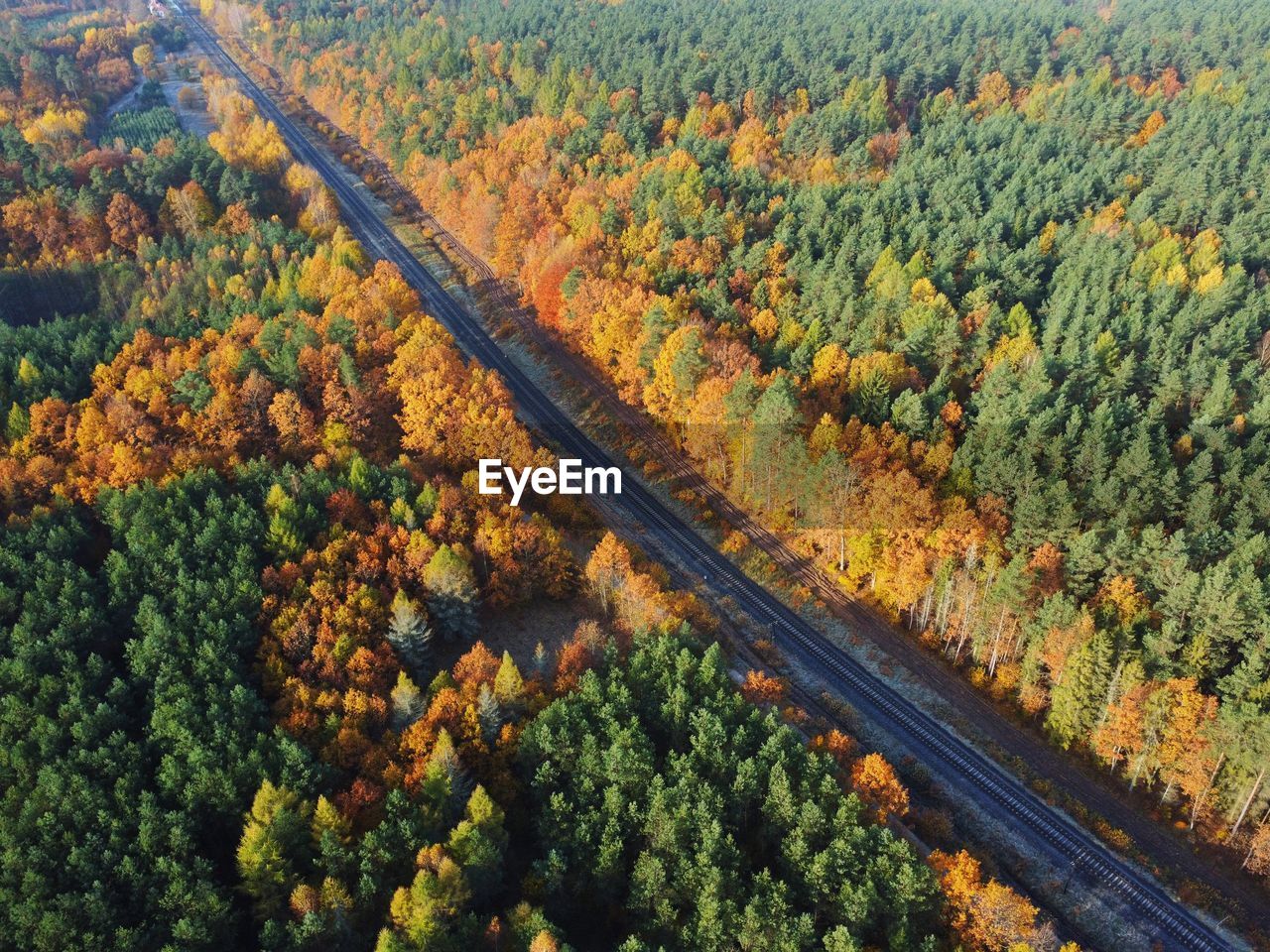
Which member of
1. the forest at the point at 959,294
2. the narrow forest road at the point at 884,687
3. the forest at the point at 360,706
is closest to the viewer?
the forest at the point at 360,706

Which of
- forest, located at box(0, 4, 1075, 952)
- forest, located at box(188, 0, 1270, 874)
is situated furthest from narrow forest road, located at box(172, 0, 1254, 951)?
forest, located at box(0, 4, 1075, 952)

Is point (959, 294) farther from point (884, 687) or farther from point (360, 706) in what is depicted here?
point (360, 706)

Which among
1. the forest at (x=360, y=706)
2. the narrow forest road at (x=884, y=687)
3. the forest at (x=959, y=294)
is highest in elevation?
the forest at (x=959, y=294)

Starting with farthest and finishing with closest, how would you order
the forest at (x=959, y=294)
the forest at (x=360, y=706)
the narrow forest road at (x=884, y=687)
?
the forest at (x=959, y=294) < the narrow forest road at (x=884, y=687) < the forest at (x=360, y=706)

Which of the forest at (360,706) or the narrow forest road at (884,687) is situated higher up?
the forest at (360,706)

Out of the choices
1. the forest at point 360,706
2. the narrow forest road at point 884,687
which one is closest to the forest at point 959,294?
the narrow forest road at point 884,687

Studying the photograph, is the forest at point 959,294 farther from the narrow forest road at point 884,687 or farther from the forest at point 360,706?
the forest at point 360,706

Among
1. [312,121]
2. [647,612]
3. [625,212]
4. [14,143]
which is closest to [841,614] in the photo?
[647,612]
